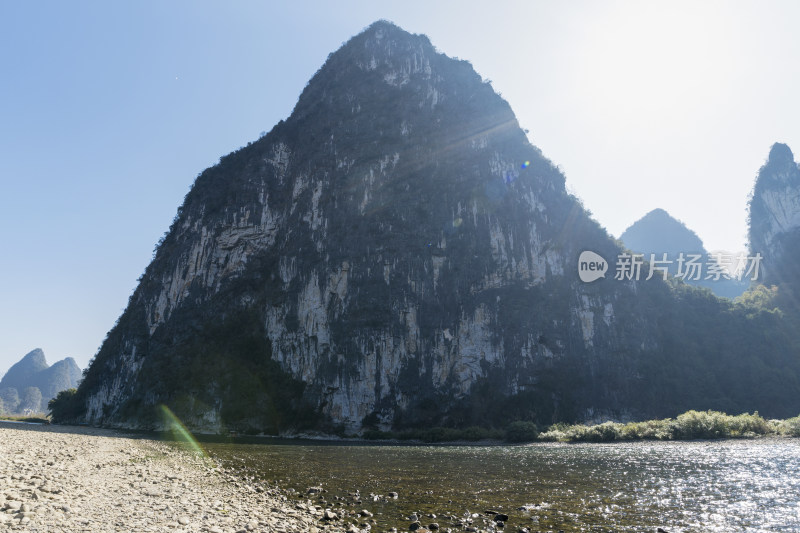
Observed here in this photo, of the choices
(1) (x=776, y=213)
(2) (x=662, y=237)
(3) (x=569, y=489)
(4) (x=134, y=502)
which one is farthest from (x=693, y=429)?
(2) (x=662, y=237)

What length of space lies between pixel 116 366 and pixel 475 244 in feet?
219

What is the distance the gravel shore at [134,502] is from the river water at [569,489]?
191cm

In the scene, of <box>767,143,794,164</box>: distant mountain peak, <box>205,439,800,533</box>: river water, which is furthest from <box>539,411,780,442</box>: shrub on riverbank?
<box>767,143,794,164</box>: distant mountain peak

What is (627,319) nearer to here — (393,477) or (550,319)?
(550,319)

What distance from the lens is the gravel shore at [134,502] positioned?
30.1 feet

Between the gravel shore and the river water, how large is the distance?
1912mm

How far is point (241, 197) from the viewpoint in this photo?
79062 mm

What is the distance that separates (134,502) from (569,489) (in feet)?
47.6

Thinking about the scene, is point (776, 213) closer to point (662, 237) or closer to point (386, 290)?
point (662, 237)

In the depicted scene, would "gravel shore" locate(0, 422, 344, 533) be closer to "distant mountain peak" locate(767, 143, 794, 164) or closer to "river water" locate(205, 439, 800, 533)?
"river water" locate(205, 439, 800, 533)

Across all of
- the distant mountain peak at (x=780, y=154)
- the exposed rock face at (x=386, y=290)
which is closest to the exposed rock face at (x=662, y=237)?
the distant mountain peak at (x=780, y=154)

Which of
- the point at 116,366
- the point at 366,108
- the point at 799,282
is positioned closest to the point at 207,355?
the point at 116,366

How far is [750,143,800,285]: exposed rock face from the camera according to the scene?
101 metres

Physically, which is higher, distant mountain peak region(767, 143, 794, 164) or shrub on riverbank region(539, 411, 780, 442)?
distant mountain peak region(767, 143, 794, 164)
